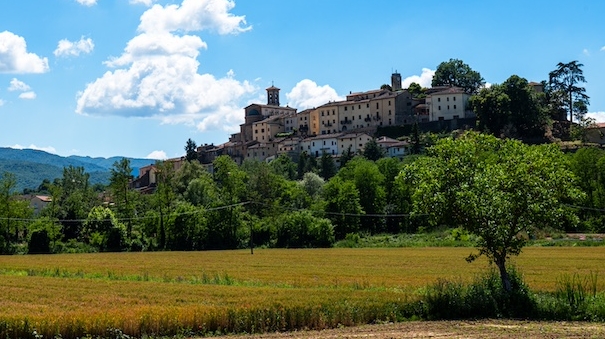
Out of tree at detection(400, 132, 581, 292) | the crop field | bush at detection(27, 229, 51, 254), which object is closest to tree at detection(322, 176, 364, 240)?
bush at detection(27, 229, 51, 254)

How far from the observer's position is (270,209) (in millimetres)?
115250

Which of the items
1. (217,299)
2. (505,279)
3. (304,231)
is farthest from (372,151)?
(217,299)

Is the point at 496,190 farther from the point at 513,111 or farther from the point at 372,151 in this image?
the point at 372,151

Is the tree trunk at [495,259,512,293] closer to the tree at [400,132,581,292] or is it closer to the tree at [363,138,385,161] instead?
the tree at [400,132,581,292]

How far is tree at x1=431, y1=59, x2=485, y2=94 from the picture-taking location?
18588cm

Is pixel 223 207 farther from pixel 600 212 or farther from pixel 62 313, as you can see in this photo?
pixel 62 313

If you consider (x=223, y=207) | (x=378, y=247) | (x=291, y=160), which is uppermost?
(x=291, y=160)

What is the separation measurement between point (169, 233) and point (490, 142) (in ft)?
260

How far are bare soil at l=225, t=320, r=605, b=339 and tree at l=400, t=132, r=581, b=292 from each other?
397cm

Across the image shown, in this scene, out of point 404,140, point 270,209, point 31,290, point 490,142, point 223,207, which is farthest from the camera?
point 404,140

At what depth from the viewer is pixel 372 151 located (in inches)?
5753

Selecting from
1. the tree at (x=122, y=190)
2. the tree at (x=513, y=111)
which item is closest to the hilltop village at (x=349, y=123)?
the tree at (x=513, y=111)

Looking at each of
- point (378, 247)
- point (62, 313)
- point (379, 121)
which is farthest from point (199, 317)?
point (379, 121)

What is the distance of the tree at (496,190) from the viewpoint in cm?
2900
